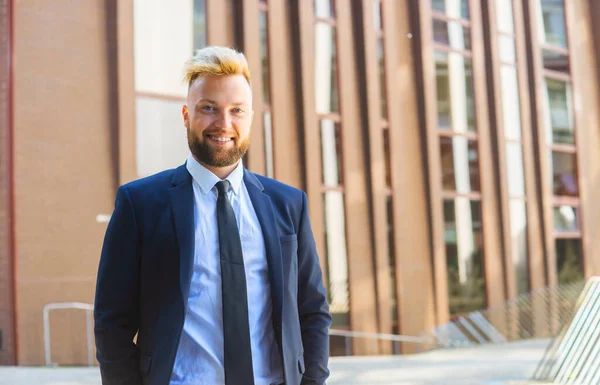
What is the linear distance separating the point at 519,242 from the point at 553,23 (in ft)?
17.7

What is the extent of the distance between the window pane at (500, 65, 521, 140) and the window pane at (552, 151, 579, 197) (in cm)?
146

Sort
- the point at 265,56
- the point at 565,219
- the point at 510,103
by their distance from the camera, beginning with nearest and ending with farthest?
1. the point at 265,56
2. the point at 510,103
3. the point at 565,219

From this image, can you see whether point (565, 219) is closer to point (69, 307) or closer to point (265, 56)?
point (265, 56)

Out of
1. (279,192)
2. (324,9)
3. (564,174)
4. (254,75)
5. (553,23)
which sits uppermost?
(553,23)

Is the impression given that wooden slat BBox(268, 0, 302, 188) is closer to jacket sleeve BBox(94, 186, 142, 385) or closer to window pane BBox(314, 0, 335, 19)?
window pane BBox(314, 0, 335, 19)

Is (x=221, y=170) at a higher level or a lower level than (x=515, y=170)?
lower

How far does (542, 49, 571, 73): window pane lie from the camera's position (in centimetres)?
1630

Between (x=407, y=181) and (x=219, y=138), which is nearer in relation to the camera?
(x=219, y=138)

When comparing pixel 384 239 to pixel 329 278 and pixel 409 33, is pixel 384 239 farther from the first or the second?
pixel 409 33

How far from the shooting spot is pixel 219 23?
34.6 ft

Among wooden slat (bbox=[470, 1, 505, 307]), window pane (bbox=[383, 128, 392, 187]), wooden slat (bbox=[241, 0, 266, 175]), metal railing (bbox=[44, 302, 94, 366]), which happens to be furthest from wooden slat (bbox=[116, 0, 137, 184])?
wooden slat (bbox=[470, 1, 505, 307])

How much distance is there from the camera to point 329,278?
38.2ft

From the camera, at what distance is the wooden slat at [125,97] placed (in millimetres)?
9250

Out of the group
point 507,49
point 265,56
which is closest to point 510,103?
point 507,49
